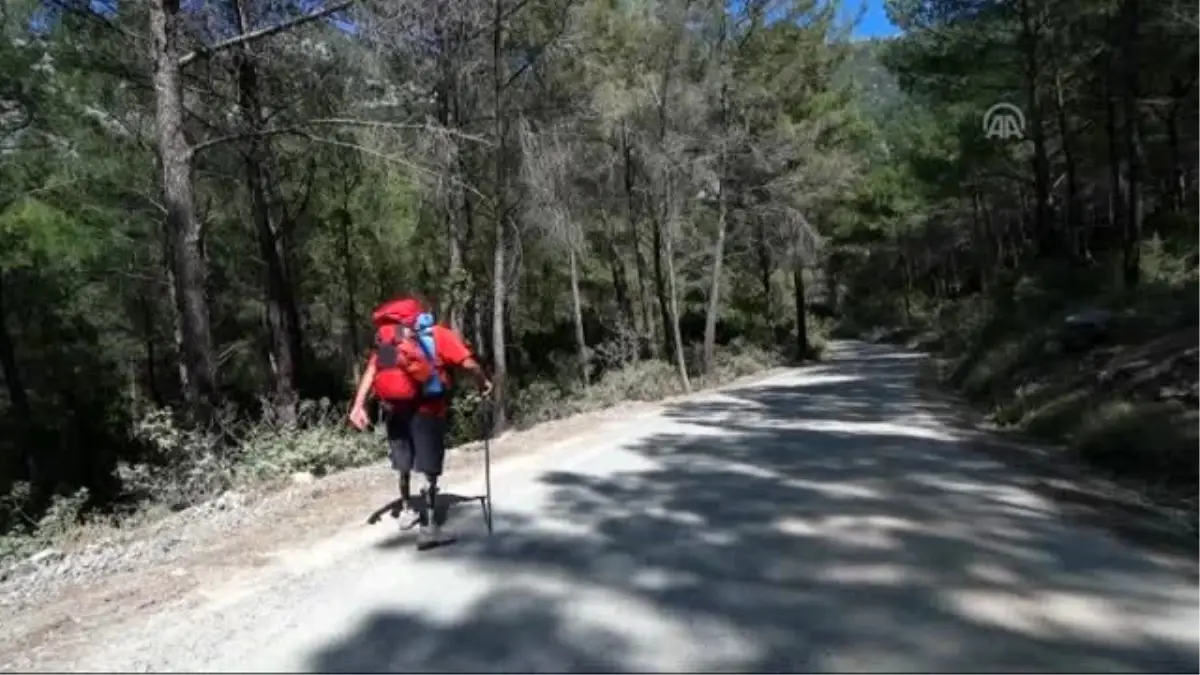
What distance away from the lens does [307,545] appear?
22.9 feet

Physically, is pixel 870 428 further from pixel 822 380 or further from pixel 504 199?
pixel 822 380

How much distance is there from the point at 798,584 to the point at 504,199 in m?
12.5

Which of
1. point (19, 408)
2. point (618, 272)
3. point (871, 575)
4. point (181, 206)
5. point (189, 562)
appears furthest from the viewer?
point (618, 272)

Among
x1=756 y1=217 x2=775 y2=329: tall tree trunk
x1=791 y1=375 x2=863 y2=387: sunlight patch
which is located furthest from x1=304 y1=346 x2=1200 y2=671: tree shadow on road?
x1=756 y1=217 x2=775 y2=329: tall tree trunk

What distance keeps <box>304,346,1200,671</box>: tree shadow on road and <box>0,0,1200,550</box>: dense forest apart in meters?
3.11

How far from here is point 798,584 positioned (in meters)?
5.72

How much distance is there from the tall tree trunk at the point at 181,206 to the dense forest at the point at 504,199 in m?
0.04

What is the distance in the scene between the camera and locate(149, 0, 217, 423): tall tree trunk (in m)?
10.9

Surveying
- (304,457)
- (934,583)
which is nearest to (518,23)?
(304,457)

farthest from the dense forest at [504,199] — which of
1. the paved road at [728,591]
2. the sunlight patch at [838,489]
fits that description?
the paved road at [728,591]

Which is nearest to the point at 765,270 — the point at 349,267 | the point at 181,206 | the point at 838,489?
the point at 349,267

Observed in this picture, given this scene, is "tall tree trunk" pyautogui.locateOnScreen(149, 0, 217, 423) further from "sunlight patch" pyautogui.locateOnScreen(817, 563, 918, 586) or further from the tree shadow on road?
"sunlight patch" pyautogui.locateOnScreen(817, 563, 918, 586)

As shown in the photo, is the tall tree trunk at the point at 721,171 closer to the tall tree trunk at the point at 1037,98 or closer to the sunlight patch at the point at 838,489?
the tall tree trunk at the point at 1037,98

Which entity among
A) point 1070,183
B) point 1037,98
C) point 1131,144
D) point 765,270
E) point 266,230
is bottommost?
point 765,270
